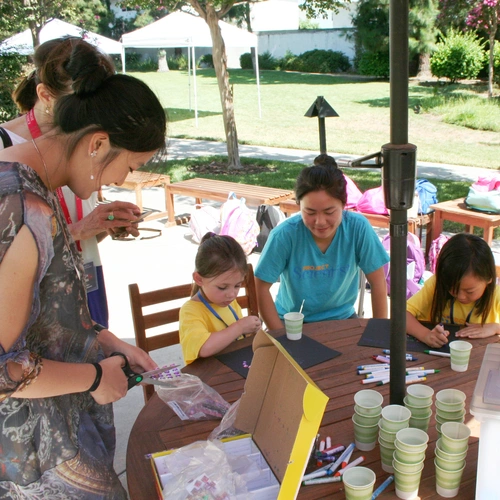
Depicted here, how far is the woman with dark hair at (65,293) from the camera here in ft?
3.98

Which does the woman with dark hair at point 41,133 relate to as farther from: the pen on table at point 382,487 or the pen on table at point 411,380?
the pen on table at point 382,487

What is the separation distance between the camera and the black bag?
221 inches

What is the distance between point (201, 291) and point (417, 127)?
12.5 m

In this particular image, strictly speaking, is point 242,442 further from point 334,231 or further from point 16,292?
point 334,231

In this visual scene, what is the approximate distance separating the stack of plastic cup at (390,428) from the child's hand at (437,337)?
2.52ft

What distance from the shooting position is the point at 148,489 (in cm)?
141

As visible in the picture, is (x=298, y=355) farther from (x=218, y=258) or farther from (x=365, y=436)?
(x=365, y=436)

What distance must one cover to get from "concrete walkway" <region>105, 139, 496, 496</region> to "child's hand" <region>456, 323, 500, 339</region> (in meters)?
1.40

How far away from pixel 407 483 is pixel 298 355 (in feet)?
2.84

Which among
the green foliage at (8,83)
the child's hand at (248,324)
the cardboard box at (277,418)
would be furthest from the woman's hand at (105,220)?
the green foliage at (8,83)

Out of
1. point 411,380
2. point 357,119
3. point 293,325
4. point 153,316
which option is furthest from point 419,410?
point 357,119

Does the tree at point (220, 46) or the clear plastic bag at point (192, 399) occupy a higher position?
the tree at point (220, 46)

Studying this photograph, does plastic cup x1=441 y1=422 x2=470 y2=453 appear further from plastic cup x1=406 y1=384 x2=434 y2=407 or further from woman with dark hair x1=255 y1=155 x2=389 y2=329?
woman with dark hair x1=255 y1=155 x2=389 y2=329

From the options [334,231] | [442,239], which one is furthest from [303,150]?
[334,231]
